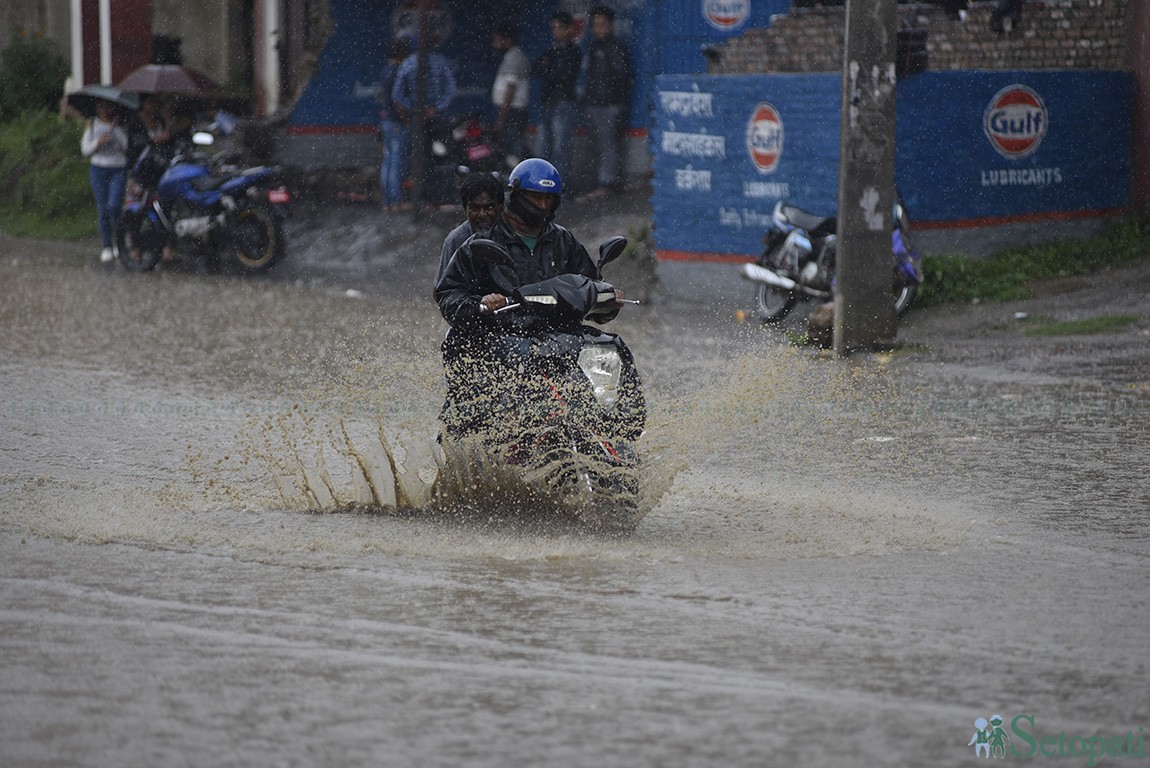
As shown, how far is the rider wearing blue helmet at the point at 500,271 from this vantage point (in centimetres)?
772

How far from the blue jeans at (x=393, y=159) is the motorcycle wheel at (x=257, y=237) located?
7.62 feet

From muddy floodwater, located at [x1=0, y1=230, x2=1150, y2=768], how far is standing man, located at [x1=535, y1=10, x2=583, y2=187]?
8.57 meters

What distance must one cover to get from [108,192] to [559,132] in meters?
5.59

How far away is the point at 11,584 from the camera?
21.4ft

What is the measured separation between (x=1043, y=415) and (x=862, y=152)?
138 inches

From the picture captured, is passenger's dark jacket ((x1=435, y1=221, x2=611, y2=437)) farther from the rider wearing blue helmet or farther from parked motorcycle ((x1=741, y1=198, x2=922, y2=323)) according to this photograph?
parked motorcycle ((x1=741, y1=198, x2=922, y2=323))

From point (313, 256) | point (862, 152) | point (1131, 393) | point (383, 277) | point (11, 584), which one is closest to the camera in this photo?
point (11, 584)

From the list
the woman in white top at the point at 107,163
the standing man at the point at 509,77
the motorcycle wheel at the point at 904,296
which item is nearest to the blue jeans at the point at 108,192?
the woman in white top at the point at 107,163

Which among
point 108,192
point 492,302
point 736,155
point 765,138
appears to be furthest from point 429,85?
point 492,302

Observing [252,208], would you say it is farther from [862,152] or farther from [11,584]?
[11,584]

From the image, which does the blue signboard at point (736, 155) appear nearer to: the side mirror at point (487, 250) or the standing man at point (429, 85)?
the standing man at point (429, 85)

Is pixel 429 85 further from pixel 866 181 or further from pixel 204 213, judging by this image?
pixel 866 181

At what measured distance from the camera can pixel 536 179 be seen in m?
7.71

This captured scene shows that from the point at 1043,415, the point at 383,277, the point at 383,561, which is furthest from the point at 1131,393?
the point at 383,277
